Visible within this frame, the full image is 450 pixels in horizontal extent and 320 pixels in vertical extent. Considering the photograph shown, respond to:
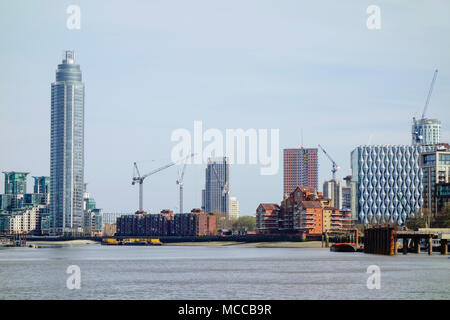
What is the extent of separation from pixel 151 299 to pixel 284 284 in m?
23.8

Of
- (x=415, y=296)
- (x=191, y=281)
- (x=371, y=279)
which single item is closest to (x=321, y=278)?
(x=371, y=279)
